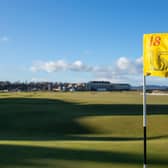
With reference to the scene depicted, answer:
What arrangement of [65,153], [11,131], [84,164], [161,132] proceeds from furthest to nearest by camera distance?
[11,131], [161,132], [65,153], [84,164]

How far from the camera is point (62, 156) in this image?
18297 millimetres

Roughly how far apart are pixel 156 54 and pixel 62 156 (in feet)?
22.2

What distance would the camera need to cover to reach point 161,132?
42969mm

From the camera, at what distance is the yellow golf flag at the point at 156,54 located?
12.6m

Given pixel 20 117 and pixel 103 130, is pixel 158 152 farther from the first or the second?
pixel 20 117

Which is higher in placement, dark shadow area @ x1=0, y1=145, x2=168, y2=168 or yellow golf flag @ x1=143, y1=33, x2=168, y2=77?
yellow golf flag @ x1=143, y1=33, x2=168, y2=77

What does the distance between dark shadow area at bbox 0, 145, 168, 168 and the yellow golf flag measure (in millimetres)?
5154

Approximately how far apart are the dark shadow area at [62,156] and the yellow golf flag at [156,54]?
16.9 feet

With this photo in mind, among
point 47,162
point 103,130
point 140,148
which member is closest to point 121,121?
point 103,130

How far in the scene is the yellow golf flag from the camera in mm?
12625

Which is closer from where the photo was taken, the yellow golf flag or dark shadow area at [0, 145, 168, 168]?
the yellow golf flag

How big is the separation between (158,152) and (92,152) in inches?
89.4

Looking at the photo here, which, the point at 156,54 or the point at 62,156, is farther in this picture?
the point at 62,156

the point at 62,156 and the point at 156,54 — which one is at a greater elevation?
the point at 156,54
